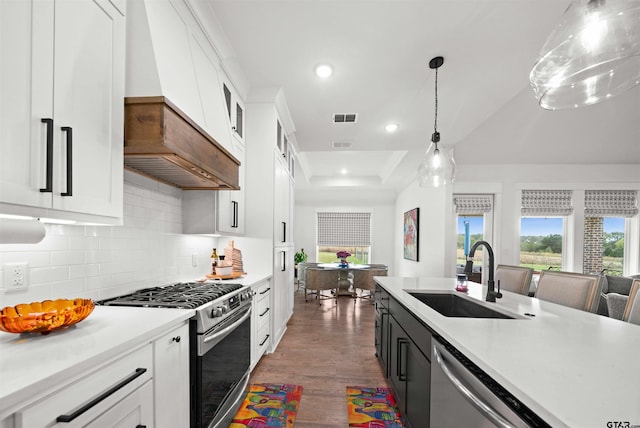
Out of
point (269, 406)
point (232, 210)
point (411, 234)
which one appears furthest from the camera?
point (411, 234)

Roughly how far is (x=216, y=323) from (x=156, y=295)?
0.46 m

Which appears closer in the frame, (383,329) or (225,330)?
(225,330)

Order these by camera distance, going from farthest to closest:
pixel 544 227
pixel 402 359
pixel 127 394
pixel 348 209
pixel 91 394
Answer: pixel 348 209 → pixel 544 227 → pixel 402 359 → pixel 127 394 → pixel 91 394

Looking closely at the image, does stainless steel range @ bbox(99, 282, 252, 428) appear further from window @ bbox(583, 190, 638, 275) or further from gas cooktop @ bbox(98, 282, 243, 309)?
window @ bbox(583, 190, 638, 275)

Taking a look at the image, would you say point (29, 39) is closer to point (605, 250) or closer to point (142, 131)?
point (142, 131)

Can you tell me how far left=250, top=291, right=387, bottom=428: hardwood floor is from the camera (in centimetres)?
210

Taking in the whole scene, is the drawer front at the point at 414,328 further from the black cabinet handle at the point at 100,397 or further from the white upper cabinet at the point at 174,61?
the white upper cabinet at the point at 174,61

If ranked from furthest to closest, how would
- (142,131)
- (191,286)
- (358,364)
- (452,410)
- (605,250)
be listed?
(605,250) < (358,364) < (191,286) < (142,131) < (452,410)

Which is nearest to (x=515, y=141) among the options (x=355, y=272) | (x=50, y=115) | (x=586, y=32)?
(x=355, y=272)

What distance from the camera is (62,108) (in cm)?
102

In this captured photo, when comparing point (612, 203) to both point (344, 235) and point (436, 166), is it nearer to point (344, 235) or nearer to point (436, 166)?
point (436, 166)

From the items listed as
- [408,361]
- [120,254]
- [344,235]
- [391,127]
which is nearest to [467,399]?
[408,361]

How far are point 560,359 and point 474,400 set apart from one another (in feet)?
0.97

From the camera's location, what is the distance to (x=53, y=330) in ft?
3.33
